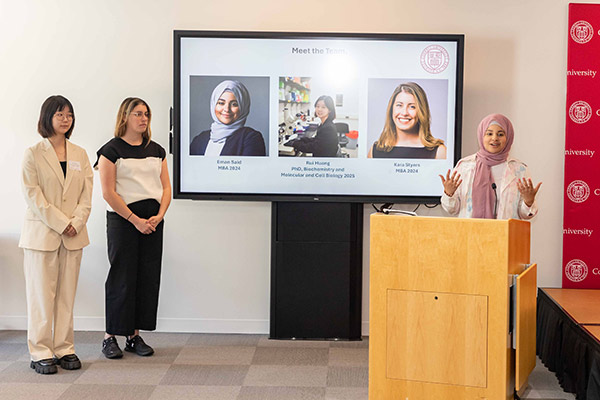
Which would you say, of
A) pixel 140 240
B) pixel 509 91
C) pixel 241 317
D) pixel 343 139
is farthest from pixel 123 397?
pixel 509 91

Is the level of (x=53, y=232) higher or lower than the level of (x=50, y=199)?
lower

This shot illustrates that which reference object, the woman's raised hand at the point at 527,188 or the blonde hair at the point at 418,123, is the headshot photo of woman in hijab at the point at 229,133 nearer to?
the blonde hair at the point at 418,123

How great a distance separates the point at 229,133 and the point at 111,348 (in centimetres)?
170

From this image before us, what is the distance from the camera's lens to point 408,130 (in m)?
4.89

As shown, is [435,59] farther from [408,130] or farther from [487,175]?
[487,175]

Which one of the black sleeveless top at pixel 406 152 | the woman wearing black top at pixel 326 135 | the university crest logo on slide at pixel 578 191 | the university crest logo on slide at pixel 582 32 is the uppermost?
the university crest logo on slide at pixel 582 32

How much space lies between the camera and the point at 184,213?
17.3 feet

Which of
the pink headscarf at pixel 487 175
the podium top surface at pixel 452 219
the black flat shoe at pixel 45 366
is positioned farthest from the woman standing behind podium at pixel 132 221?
the pink headscarf at pixel 487 175

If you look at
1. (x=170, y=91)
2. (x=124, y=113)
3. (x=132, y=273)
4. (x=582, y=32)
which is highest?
(x=582, y=32)

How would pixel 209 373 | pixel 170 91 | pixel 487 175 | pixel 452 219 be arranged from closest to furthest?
pixel 452 219 → pixel 487 175 → pixel 209 373 → pixel 170 91

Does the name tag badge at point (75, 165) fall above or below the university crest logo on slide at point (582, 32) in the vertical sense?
below

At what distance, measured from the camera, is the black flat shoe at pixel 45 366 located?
4.18 meters

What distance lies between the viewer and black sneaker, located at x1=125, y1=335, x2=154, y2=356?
181 inches

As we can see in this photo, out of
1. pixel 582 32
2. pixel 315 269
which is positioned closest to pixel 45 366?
pixel 315 269
